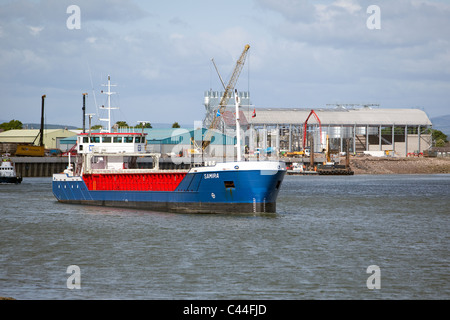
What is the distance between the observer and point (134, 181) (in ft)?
176

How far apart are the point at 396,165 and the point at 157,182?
5618 inches

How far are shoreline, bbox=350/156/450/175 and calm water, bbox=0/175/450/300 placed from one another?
5123 inches

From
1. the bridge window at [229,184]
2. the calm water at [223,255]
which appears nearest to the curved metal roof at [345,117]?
the calm water at [223,255]

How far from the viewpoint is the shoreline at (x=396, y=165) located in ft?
596

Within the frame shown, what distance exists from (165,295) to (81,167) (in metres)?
42.4

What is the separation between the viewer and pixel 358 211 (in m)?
56.8

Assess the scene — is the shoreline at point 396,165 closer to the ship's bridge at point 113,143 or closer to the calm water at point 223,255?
the ship's bridge at point 113,143

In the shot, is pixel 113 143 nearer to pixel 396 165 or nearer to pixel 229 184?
pixel 229 184

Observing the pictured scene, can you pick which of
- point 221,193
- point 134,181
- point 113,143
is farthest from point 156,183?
point 113,143

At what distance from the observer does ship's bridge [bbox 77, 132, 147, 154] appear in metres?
59.4

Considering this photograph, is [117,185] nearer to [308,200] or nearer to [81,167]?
[81,167]

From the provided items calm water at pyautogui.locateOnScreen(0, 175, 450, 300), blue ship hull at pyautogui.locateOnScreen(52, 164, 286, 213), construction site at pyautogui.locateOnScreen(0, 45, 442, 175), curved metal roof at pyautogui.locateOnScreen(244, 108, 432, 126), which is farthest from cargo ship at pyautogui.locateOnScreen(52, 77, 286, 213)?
curved metal roof at pyautogui.locateOnScreen(244, 108, 432, 126)

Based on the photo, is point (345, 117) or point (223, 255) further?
point (345, 117)

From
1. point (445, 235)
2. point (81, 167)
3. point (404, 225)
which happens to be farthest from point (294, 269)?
point (81, 167)
